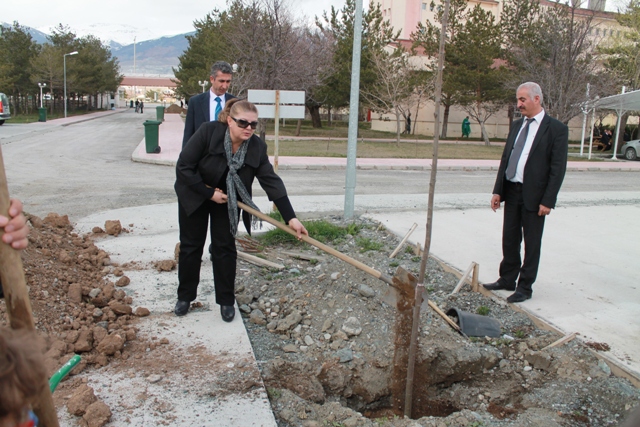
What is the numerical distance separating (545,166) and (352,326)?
215cm

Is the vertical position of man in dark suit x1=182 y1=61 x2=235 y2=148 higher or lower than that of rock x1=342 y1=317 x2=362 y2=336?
higher

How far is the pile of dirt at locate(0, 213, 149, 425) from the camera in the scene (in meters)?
3.47

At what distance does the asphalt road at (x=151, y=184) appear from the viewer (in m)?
10.0

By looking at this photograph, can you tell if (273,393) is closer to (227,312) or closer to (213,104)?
(227,312)

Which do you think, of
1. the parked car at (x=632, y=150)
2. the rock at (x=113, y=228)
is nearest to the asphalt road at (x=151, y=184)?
the rock at (x=113, y=228)

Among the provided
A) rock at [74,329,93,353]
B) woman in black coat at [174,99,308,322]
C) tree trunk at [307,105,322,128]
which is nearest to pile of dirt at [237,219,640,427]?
woman in black coat at [174,99,308,322]

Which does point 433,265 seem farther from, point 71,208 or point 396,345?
point 71,208

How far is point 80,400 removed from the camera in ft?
9.71

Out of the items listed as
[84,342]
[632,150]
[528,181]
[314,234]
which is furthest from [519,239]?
[632,150]

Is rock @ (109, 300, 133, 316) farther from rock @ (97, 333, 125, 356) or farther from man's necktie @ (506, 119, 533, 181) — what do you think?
man's necktie @ (506, 119, 533, 181)

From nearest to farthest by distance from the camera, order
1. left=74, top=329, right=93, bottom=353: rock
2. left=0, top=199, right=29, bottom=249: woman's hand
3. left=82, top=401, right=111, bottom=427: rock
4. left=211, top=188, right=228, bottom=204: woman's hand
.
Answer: left=0, top=199, right=29, bottom=249: woman's hand
left=82, top=401, right=111, bottom=427: rock
left=74, top=329, right=93, bottom=353: rock
left=211, top=188, right=228, bottom=204: woman's hand

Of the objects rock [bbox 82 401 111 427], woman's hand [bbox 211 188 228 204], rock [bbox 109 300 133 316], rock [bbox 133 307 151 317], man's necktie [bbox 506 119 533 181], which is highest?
man's necktie [bbox 506 119 533 181]

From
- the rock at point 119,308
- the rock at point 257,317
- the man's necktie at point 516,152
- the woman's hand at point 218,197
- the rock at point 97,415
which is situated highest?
the man's necktie at point 516,152

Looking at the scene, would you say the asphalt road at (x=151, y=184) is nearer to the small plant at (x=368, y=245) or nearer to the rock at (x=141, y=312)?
the small plant at (x=368, y=245)
